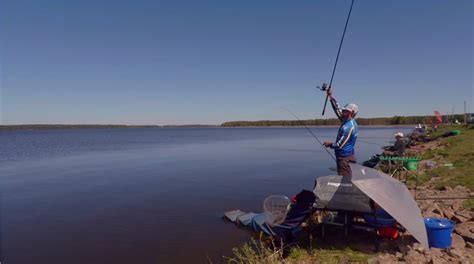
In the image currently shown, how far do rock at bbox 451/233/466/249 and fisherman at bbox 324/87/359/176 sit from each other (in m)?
1.93

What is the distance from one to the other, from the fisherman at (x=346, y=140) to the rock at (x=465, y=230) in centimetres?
200

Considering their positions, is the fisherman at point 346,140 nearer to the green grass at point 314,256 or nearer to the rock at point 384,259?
the green grass at point 314,256

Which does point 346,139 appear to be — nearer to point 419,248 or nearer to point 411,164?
point 419,248

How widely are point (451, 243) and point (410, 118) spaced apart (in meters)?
119

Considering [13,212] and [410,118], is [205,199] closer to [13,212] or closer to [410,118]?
[13,212]

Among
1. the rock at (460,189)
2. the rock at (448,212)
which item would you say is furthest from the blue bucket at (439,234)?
the rock at (460,189)

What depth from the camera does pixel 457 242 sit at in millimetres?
5422

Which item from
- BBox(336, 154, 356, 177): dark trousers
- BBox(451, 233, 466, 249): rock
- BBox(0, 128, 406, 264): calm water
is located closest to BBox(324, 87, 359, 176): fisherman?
BBox(336, 154, 356, 177): dark trousers

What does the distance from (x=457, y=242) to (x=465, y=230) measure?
1.88 ft

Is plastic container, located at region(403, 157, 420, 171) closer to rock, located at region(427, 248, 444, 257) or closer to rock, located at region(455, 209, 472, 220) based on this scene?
rock, located at region(455, 209, 472, 220)

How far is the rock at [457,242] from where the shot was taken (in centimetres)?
529

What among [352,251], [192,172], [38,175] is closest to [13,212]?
[38,175]

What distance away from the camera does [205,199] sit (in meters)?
11.6

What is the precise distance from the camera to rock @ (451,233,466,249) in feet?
17.3
